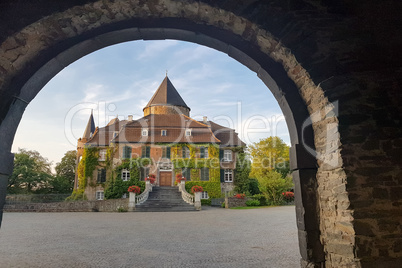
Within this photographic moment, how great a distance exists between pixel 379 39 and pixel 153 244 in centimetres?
628

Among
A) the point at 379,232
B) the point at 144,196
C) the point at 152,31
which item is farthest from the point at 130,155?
the point at 379,232

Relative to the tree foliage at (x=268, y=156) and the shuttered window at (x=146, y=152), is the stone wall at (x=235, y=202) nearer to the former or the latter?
the shuttered window at (x=146, y=152)

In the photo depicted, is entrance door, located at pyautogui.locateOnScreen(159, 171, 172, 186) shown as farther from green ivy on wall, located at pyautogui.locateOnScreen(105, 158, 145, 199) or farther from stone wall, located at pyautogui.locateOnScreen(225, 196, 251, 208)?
stone wall, located at pyautogui.locateOnScreen(225, 196, 251, 208)

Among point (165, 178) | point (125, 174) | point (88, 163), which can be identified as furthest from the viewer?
point (88, 163)

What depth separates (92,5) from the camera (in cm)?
371

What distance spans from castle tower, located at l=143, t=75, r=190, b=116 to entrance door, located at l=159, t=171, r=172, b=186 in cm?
1103

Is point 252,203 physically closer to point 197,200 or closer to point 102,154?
point 197,200

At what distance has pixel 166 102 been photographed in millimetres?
36562

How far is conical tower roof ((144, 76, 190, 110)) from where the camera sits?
36.7m

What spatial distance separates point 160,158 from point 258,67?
23.8 metres

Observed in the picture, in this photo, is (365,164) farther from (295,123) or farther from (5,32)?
(5,32)

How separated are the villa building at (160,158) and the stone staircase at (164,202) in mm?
3326

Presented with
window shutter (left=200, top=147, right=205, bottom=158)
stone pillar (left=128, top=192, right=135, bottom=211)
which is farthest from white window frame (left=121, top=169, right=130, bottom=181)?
stone pillar (left=128, top=192, right=135, bottom=211)

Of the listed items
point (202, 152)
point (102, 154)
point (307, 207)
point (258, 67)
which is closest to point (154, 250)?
point (307, 207)
